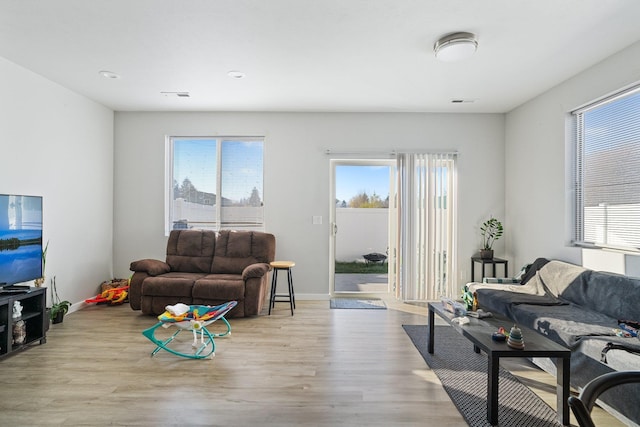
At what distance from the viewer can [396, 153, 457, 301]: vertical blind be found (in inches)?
204

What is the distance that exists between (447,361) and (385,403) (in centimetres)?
93

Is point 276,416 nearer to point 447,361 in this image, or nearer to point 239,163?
point 447,361

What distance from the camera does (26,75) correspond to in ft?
12.4

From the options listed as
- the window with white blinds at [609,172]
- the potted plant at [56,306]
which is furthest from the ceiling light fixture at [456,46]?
the potted plant at [56,306]

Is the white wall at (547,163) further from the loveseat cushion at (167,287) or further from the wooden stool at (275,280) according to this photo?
the loveseat cushion at (167,287)

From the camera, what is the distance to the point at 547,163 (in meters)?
4.31

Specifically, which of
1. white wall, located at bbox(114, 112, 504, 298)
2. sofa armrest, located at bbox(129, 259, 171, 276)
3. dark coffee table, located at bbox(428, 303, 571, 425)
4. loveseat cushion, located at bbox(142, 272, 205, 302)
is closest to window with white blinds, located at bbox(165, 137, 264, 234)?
white wall, located at bbox(114, 112, 504, 298)

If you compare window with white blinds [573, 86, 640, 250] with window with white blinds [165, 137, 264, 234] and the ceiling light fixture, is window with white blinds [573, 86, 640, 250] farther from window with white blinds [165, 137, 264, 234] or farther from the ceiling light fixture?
window with white blinds [165, 137, 264, 234]

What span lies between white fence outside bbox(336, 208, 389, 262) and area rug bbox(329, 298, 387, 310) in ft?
2.08

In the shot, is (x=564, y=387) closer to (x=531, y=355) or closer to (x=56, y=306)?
(x=531, y=355)

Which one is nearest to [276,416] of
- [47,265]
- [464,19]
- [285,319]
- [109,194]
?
[285,319]

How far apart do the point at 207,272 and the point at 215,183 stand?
1.35 meters

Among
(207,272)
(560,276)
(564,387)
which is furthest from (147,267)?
(560,276)

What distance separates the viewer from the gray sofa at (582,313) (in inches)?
85.0
